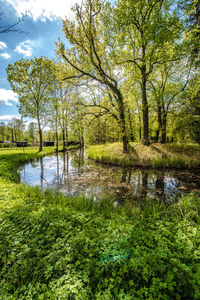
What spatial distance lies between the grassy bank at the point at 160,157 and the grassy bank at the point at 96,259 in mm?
7986

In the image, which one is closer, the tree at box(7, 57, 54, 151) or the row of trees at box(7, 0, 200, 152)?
the row of trees at box(7, 0, 200, 152)

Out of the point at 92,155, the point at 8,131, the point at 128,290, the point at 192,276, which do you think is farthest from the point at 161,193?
the point at 8,131

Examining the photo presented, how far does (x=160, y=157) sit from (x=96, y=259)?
10.2 m

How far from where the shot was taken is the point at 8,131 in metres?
66.2

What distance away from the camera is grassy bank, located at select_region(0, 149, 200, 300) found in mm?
1697

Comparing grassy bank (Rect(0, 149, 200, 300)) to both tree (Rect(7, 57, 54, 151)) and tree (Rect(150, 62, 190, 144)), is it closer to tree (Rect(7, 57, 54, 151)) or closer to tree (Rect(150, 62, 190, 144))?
tree (Rect(150, 62, 190, 144))

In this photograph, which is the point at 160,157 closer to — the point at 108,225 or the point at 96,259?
the point at 108,225

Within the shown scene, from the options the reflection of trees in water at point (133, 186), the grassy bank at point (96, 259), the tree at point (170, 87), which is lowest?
the reflection of trees in water at point (133, 186)

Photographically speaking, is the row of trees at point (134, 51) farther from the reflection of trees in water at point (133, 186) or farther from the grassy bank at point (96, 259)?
the grassy bank at point (96, 259)

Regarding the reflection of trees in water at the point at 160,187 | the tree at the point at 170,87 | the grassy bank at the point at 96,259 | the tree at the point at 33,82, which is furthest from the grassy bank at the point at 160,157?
the tree at the point at 33,82

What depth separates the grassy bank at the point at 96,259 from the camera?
1.70 meters

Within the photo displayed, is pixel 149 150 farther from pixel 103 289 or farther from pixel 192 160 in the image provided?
pixel 103 289

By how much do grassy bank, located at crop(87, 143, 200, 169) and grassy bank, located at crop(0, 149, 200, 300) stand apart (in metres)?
7.99

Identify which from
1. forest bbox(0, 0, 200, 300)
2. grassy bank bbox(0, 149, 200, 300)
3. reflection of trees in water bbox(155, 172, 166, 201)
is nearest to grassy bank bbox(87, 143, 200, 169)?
forest bbox(0, 0, 200, 300)
